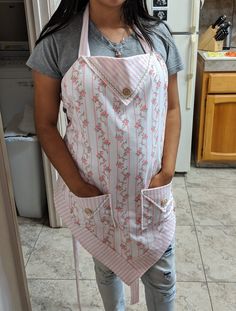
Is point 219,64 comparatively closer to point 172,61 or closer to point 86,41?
point 172,61

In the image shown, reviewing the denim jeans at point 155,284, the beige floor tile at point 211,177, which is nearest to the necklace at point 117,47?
the denim jeans at point 155,284

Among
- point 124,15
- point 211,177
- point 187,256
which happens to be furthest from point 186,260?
point 124,15

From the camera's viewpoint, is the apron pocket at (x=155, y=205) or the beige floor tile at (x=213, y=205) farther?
the beige floor tile at (x=213, y=205)

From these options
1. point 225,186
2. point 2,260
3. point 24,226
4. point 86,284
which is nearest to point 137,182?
point 2,260

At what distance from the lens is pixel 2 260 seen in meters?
1.04

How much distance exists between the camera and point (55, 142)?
3.37 feet

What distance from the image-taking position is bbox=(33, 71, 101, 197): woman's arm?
3.23 ft

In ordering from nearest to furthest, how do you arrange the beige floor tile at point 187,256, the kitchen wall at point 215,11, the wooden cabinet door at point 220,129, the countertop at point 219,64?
the beige floor tile at point 187,256, the countertop at point 219,64, the wooden cabinet door at point 220,129, the kitchen wall at point 215,11

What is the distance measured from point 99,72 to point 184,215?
145 centimetres

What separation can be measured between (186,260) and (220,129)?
1.10 meters

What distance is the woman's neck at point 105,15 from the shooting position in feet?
3.11

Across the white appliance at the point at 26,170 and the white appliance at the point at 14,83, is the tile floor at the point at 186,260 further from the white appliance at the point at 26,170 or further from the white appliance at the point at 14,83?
the white appliance at the point at 14,83

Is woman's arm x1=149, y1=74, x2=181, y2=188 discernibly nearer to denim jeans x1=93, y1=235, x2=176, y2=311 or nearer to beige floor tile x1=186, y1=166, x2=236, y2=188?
denim jeans x1=93, y1=235, x2=176, y2=311

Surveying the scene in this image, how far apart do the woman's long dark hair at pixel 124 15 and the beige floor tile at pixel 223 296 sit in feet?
3.74
